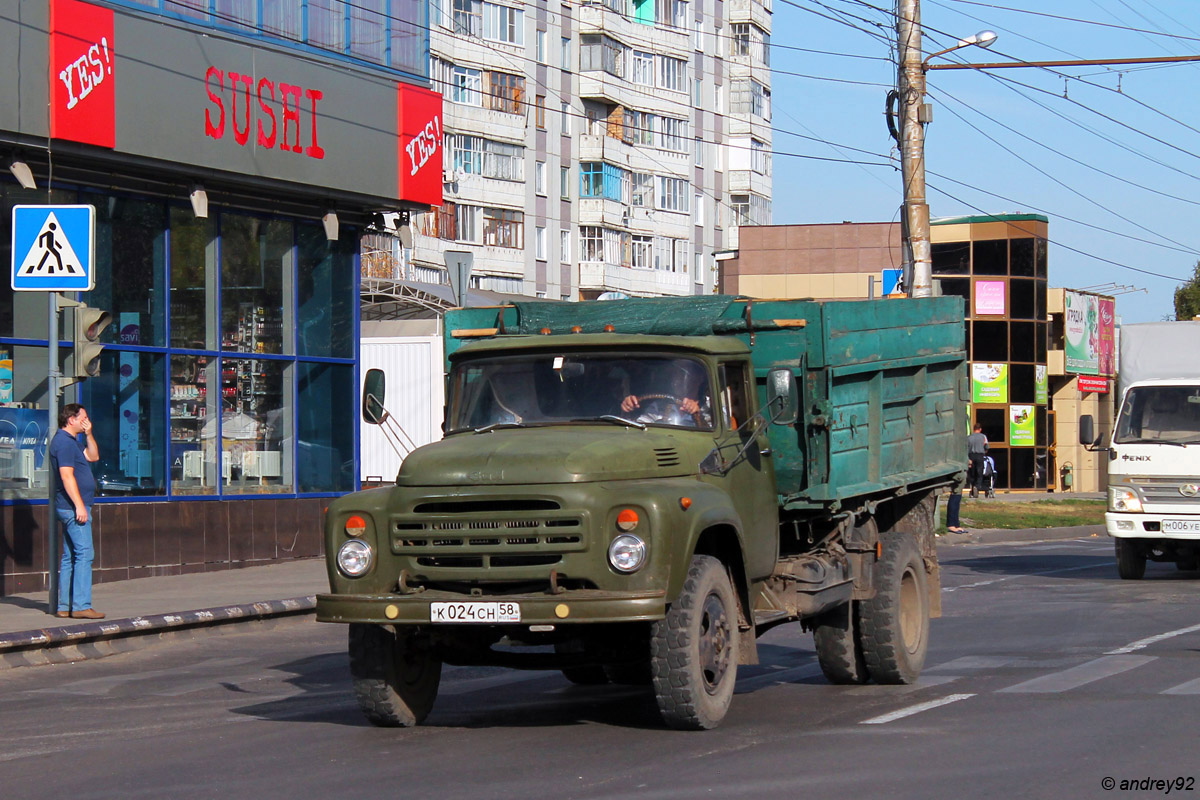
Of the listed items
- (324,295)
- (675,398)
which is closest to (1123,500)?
(324,295)

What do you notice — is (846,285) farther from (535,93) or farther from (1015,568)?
(1015,568)

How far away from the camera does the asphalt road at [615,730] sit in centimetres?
725

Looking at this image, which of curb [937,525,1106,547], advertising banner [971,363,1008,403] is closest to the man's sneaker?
curb [937,525,1106,547]

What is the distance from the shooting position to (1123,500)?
19.5 metres

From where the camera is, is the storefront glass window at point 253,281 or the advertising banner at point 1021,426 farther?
the advertising banner at point 1021,426

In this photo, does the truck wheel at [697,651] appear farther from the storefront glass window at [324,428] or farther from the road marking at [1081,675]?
the storefront glass window at [324,428]

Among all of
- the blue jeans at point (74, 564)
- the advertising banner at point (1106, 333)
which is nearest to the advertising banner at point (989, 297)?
the advertising banner at point (1106, 333)

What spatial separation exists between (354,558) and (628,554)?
1506mm

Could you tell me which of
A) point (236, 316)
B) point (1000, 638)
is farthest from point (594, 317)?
point (236, 316)

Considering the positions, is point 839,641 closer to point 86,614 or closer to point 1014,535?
point 86,614

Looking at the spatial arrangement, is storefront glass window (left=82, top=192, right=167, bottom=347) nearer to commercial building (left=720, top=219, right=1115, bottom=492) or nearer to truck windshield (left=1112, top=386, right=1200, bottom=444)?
truck windshield (left=1112, top=386, right=1200, bottom=444)

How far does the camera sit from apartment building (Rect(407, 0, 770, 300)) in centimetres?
5959

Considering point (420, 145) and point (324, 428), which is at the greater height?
point (420, 145)

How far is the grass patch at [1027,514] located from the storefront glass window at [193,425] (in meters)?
14.3
